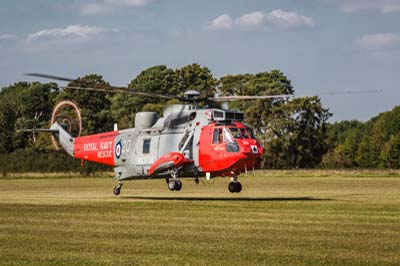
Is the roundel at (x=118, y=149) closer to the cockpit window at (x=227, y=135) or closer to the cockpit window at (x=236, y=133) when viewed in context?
the cockpit window at (x=227, y=135)

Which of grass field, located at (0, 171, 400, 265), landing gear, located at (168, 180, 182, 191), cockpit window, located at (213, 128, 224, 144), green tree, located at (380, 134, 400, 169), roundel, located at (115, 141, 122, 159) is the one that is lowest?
grass field, located at (0, 171, 400, 265)

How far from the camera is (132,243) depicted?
20.8 meters

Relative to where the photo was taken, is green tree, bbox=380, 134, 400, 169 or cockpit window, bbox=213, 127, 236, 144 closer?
cockpit window, bbox=213, 127, 236, 144

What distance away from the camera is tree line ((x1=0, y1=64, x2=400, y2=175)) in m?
104

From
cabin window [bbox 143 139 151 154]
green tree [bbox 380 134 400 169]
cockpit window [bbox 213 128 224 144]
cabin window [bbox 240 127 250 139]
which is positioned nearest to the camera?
cabin window [bbox 240 127 250 139]

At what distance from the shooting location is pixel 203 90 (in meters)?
106

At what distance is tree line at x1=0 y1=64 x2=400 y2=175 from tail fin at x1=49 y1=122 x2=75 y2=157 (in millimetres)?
38852

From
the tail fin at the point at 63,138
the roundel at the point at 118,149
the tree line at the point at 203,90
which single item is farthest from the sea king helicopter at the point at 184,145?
the tree line at the point at 203,90

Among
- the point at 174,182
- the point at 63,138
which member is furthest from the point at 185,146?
the point at 63,138

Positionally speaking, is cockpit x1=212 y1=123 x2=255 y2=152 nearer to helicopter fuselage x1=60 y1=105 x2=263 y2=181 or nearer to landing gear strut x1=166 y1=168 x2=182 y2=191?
helicopter fuselage x1=60 y1=105 x2=263 y2=181

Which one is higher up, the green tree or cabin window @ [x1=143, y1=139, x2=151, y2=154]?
the green tree

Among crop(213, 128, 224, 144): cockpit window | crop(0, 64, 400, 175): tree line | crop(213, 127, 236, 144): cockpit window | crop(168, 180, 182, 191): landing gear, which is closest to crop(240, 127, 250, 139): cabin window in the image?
crop(213, 127, 236, 144): cockpit window

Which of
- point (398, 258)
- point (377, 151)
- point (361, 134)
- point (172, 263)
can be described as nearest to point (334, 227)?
point (398, 258)

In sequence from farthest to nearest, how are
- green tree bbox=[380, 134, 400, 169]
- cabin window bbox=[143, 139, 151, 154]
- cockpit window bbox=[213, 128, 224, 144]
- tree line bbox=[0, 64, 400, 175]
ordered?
green tree bbox=[380, 134, 400, 169]
tree line bbox=[0, 64, 400, 175]
cabin window bbox=[143, 139, 151, 154]
cockpit window bbox=[213, 128, 224, 144]
